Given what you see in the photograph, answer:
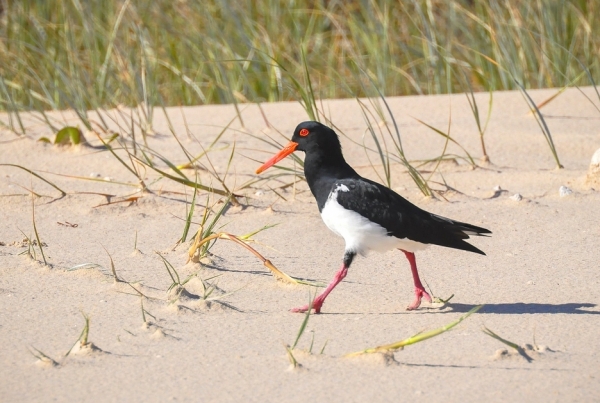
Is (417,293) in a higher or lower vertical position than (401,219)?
lower

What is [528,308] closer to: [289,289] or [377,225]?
[377,225]

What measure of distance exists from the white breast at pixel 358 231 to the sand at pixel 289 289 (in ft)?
0.74

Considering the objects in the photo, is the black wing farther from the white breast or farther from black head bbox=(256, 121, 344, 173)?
black head bbox=(256, 121, 344, 173)

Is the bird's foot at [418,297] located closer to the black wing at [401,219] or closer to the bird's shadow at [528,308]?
the bird's shadow at [528,308]

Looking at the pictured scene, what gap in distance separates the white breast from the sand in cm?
23

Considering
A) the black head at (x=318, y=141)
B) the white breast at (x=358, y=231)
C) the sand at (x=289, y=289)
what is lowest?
the sand at (x=289, y=289)

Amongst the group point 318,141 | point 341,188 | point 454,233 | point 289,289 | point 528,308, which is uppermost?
point 318,141

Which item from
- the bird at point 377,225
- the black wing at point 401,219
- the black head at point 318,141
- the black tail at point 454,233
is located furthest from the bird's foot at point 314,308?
the black head at point 318,141

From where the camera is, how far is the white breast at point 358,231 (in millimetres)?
3348

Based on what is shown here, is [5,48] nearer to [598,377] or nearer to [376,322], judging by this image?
[376,322]

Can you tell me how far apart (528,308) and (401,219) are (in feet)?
1.93

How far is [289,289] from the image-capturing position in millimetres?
3533

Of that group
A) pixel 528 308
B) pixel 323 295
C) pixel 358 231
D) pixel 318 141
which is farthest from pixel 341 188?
pixel 528 308

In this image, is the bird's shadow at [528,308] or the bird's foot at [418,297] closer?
the bird's shadow at [528,308]
